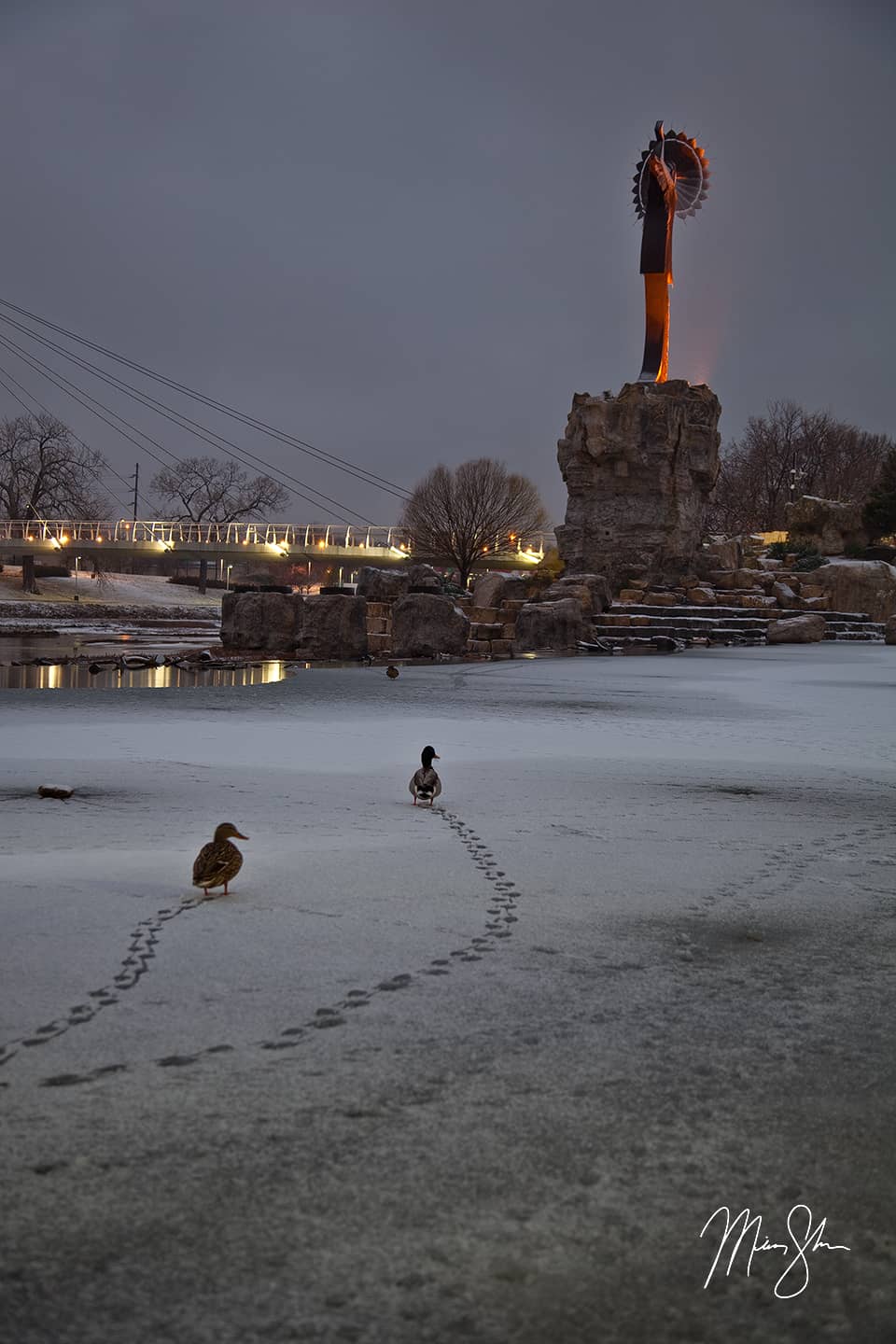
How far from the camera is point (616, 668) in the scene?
763 inches

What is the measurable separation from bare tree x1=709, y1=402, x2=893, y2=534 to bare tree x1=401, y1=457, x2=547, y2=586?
18.8m

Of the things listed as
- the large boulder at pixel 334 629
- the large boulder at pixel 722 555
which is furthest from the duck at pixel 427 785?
the large boulder at pixel 722 555

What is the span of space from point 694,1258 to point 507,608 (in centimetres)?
2978

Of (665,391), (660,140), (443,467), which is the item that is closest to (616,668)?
(665,391)

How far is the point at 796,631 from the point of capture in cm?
3014

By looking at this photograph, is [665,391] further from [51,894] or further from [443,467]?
[51,894]

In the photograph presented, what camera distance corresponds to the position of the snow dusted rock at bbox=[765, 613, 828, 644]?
98.9ft

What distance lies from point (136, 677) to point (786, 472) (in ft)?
204

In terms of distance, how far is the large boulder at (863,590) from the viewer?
3706 cm

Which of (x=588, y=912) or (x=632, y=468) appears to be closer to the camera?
(x=588, y=912)

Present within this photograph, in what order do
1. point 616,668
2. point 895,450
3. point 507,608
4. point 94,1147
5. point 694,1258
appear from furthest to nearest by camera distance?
1. point 895,450
2. point 507,608
3. point 616,668
4. point 94,1147
5. point 694,1258

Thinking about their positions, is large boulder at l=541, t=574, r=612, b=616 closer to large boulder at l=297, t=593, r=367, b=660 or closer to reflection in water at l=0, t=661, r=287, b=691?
large boulder at l=297, t=593, r=367, b=660

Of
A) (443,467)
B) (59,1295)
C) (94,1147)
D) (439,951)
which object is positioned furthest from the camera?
(443,467)
